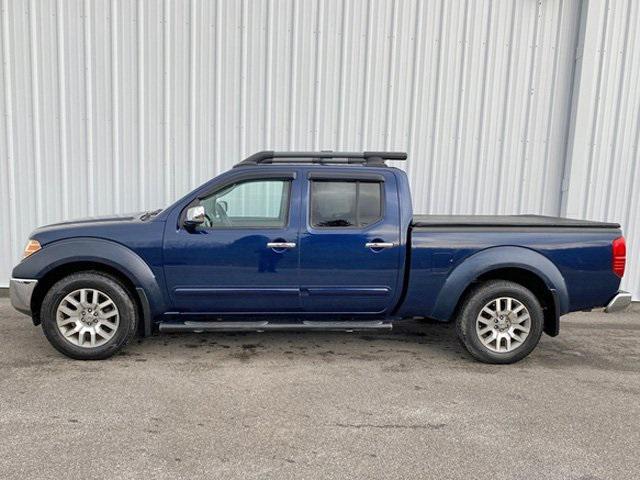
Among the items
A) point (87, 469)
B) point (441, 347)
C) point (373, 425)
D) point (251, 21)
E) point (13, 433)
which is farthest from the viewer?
point (251, 21)

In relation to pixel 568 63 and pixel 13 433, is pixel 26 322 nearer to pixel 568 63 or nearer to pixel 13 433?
pixel 13 433

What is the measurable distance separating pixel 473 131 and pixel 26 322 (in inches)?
254

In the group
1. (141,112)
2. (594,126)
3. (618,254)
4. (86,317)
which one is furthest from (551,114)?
(86,317)

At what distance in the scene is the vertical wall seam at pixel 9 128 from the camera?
6.33m

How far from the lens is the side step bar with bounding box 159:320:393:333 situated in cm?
395

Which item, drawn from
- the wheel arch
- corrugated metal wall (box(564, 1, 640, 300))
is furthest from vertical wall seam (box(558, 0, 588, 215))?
the wheel arch

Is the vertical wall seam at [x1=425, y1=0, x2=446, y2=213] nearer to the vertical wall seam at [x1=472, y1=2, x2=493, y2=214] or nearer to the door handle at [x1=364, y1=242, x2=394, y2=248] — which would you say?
the vertical wall seam at [x1=472, y1=2, x2=493, y2=214]

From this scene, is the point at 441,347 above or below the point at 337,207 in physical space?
below

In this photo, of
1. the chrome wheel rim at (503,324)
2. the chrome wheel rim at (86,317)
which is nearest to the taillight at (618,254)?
the chrome wheel rim at (503,324)

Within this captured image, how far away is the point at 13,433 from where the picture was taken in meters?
2.77

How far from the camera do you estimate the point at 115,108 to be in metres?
6.47

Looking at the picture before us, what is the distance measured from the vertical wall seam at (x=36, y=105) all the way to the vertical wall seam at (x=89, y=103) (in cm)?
69

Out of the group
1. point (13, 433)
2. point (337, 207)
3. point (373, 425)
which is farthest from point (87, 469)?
point (337, 207)

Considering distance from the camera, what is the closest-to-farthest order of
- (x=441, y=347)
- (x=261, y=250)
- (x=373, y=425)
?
(x=373, y=425)
(x=261, y=250)
(x=441, y=347)
